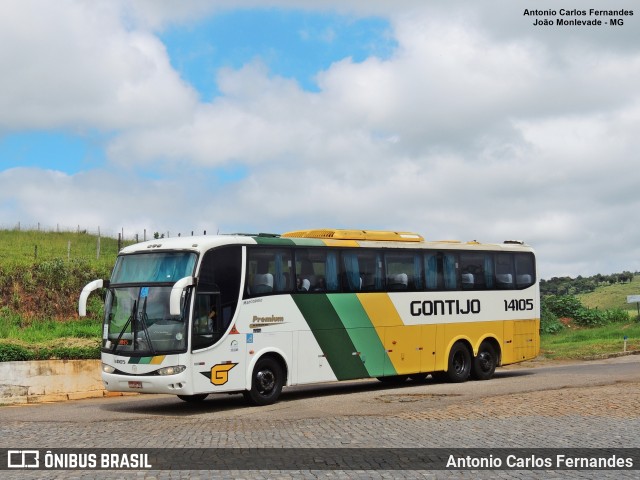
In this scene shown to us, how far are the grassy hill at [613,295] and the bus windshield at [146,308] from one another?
142 feet

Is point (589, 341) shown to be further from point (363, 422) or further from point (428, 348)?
point (363, 422)

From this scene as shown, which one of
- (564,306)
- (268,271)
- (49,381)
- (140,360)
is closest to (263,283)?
(268,271)

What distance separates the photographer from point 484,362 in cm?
2642

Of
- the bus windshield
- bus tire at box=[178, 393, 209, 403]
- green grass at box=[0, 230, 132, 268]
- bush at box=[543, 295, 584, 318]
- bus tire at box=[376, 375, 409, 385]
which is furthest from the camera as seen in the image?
bush at box=[543, 295, 584, 318]

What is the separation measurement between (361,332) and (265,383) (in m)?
3.31

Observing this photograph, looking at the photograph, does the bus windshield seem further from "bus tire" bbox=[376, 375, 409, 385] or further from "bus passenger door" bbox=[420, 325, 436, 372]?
"bus tire" bbox=[376, 375, 409, 385]

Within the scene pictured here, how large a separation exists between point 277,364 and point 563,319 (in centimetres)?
3289

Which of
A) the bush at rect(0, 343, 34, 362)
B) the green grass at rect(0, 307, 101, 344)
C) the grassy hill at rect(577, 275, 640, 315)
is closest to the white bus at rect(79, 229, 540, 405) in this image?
the bush at rect(0, 343, 34, 362)

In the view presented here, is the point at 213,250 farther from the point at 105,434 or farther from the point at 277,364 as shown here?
the point at 105,434

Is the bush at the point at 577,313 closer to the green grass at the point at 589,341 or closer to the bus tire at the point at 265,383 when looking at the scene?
the green grass at the point at 589,341

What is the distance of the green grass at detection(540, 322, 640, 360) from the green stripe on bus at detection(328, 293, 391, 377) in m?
14.2

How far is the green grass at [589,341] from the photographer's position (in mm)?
35938

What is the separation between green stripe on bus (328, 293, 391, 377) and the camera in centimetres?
2234

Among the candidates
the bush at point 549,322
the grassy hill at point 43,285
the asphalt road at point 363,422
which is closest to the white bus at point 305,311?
the asphalt road at point 363,422
